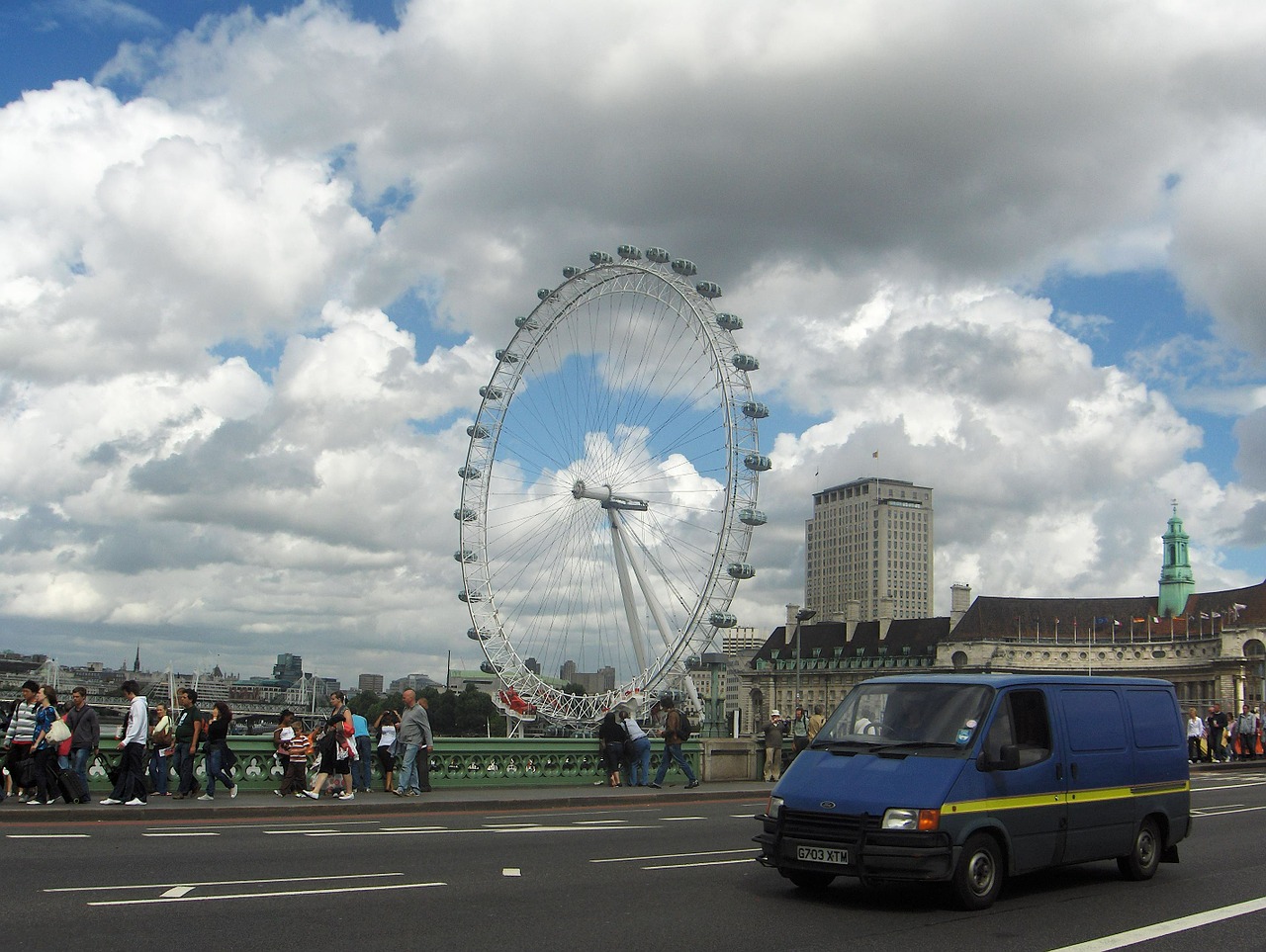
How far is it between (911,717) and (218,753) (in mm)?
14277

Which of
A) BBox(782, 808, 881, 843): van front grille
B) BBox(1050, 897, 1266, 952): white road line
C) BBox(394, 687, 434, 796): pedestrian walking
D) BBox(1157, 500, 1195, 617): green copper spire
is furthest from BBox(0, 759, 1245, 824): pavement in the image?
BBox(1157, 500, 1195, 617): green copper spire

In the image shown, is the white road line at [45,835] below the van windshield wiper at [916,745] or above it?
below

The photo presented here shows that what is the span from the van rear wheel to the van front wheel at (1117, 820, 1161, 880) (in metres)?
3.61

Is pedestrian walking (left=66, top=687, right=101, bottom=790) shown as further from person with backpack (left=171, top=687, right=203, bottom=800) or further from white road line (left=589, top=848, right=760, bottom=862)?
white road line (left=589, top=848, right=760, bottom=862)

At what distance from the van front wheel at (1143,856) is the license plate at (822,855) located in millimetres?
4302

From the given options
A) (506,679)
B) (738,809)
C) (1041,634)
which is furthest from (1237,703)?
(738,809)

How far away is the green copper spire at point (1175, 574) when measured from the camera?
532ft

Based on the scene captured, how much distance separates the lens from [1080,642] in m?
157

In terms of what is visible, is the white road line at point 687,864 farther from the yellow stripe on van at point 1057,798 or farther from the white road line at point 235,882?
the yellow stripe on van at point 1057,798

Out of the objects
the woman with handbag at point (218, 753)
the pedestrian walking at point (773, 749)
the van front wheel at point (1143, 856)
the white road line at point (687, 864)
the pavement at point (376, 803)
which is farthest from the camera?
the pedestrian walking at point (773, 749)

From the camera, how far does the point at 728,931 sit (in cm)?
1077

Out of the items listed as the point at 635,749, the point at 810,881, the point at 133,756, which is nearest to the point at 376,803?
the point at 133,756

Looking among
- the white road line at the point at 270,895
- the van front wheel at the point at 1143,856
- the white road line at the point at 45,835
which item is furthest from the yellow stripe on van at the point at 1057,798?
the white road line at the point at 45,835

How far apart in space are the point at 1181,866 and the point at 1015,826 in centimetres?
490
